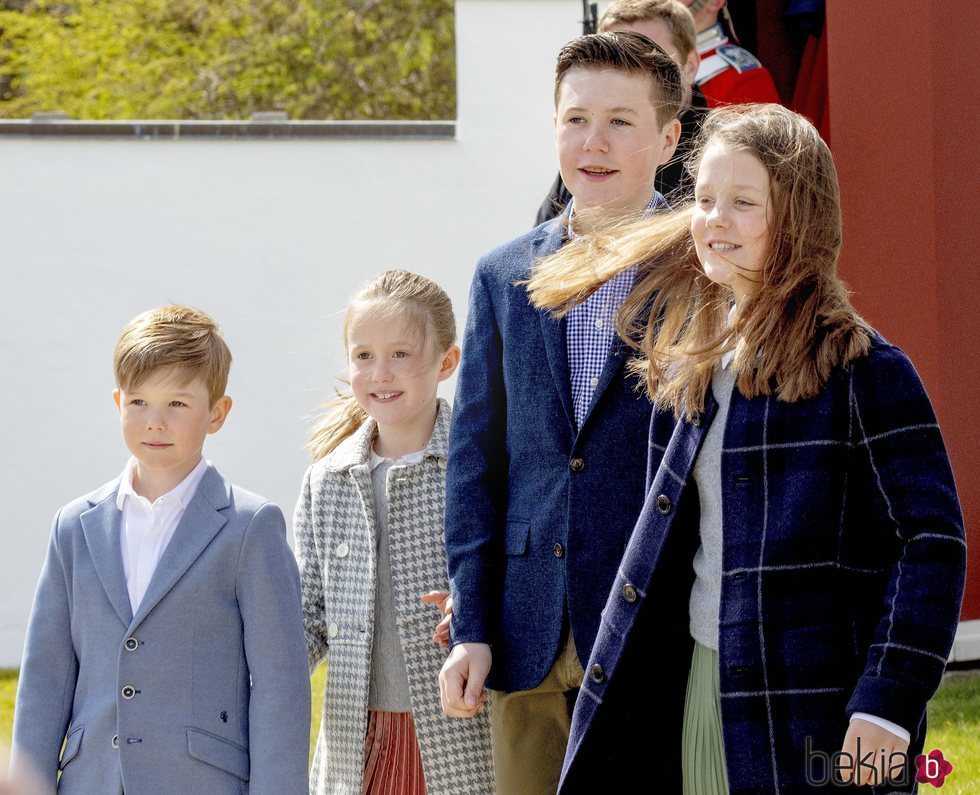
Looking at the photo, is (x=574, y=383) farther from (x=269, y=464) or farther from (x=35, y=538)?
(x=35, y=538)

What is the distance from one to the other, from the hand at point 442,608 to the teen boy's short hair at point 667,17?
6.61ft

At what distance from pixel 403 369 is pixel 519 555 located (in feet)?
1.92

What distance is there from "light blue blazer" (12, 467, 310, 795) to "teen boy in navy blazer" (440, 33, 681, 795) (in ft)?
1.11

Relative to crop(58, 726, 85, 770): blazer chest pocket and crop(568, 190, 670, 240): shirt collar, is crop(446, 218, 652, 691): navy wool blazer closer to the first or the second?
crop(568, 190, 670, 240): shirt collar

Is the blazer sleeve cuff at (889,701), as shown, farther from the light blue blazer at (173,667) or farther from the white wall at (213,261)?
the white wall at (213,261)

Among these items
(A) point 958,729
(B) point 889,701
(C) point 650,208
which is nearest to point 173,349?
(C) point 650,208

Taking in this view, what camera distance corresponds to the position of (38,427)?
749 cm

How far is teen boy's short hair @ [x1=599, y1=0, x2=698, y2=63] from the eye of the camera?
4.19 metres

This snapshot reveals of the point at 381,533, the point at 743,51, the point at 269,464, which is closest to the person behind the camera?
the point at 381,533

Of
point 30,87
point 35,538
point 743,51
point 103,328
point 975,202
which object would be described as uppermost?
point 30,87

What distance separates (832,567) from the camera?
212 centimetres

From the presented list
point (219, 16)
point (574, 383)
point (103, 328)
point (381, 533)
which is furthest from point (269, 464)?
point (219, 16)

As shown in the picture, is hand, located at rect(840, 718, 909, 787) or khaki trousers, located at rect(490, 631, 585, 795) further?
khaki trousers, located at rect(490, 631, 585, 795)

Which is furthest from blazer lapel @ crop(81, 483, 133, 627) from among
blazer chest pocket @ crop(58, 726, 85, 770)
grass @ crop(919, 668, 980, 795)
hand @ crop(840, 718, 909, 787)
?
grass @ crop(919, 668, 980, 795)
